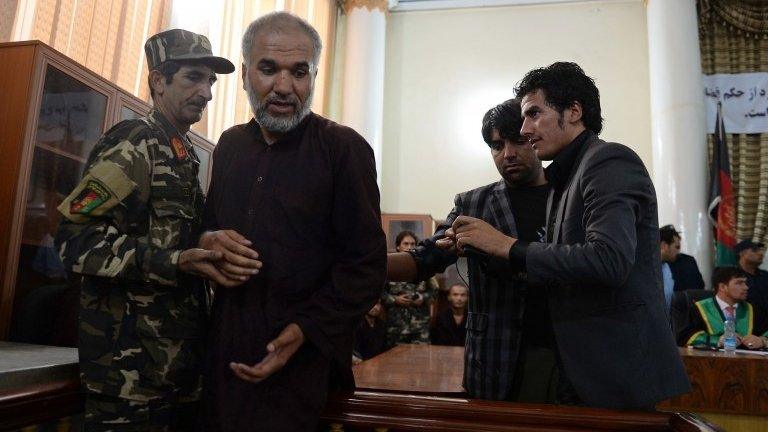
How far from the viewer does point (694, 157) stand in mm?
6102

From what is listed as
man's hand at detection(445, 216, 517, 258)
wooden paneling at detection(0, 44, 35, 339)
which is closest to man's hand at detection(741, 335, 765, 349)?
man's hand at detection(445, 216, 517, 258)

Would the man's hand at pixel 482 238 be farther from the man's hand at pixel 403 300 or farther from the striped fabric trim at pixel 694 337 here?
the man's hand at pixel 403 300

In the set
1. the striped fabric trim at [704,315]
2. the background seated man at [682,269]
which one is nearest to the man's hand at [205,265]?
the striped fabric trim at [704,315]

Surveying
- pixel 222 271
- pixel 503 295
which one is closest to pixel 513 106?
pixel 503 295

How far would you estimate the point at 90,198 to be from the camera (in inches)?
43.7

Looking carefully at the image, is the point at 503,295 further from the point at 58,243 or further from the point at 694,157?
the point at 694,157

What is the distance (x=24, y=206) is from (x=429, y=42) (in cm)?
632

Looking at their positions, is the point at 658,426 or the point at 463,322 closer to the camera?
the point at 658,426

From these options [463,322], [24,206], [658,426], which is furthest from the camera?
[463,322]

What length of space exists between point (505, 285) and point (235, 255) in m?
0.96

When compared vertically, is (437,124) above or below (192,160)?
above

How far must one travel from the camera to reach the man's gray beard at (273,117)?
108cm

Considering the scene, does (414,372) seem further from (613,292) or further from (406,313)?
(406,313)

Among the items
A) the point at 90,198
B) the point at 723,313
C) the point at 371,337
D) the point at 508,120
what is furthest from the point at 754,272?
the point at 90,198
